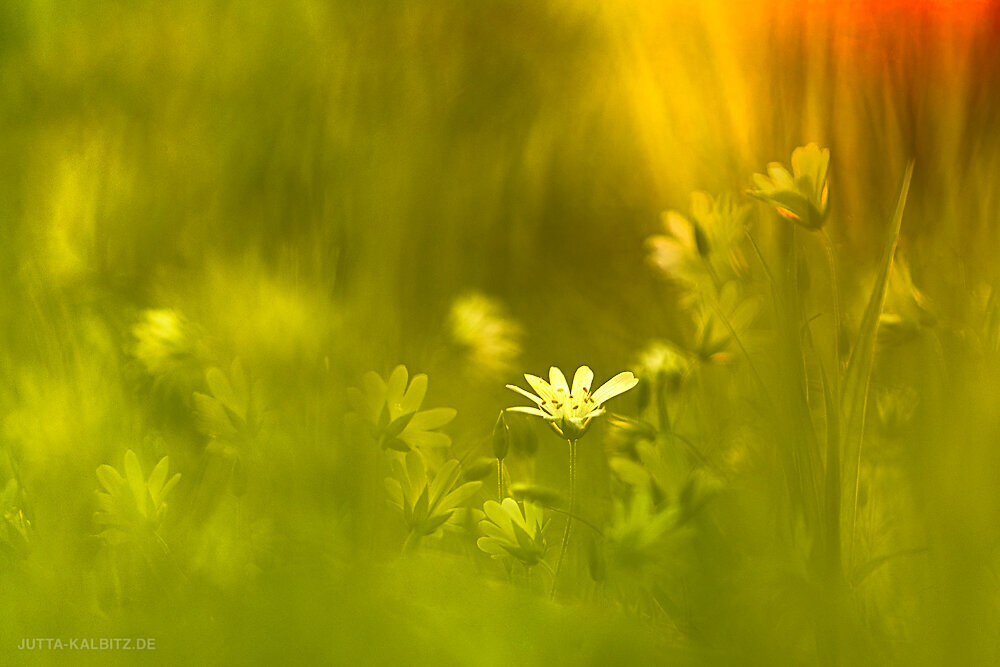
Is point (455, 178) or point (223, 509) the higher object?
point (455, 178)

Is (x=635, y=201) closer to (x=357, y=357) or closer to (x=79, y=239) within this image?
(x=357, y=357)

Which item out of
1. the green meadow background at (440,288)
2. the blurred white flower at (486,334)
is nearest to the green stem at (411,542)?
the green meadow background at (440,288)

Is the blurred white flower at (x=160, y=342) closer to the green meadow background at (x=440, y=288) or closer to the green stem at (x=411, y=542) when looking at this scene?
the green meadow background at (x=440, y=288)

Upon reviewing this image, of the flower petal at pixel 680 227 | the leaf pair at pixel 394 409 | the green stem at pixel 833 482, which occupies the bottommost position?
the green stem at pixel 833 482

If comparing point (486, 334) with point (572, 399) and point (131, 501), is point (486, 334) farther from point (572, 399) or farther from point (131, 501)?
point (131, 501)

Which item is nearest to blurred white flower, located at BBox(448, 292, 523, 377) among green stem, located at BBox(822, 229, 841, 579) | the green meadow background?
the green meadow background

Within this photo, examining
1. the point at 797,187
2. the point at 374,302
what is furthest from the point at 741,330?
the point at 374,302
